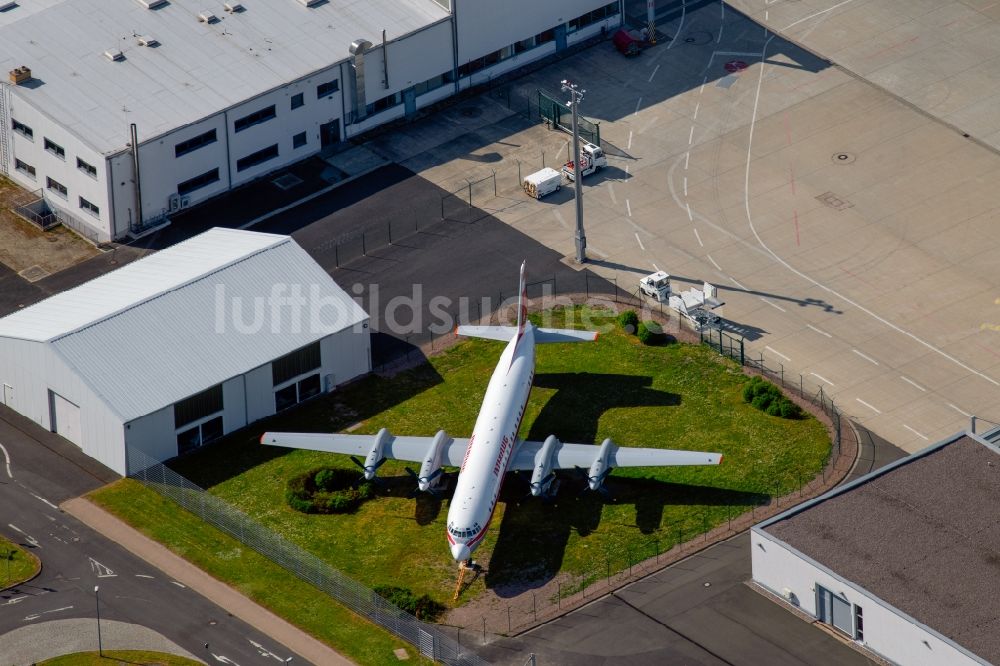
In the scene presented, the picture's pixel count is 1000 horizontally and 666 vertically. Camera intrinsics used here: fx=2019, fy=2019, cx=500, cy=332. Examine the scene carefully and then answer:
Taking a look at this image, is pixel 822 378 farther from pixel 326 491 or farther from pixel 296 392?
pixel 296 392

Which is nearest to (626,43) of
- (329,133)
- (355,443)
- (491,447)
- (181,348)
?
(329,133)

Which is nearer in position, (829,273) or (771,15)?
(829,273)

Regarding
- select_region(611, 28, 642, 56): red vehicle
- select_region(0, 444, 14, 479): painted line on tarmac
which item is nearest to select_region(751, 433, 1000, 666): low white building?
select_region(0, 444, 14, 479): painted line on tarmac

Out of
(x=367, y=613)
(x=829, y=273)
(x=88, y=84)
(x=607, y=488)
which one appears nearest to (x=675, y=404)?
(x=607, y=488)

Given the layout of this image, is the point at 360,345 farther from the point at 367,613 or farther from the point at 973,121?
the point at 973,121

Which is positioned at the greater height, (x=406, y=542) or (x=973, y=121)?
(x=973, y=121)

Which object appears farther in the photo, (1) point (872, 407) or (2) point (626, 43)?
(2) point (626, 43)

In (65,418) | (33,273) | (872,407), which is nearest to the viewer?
(65,418)
